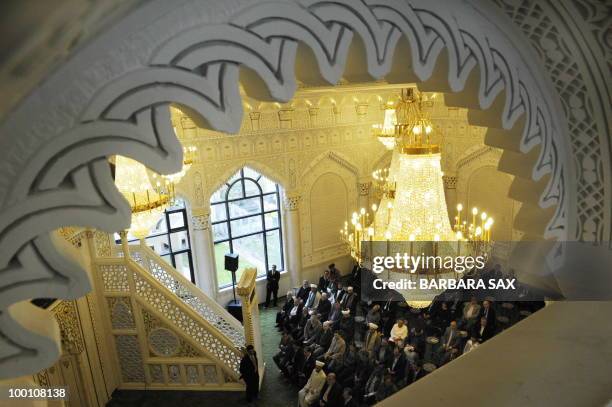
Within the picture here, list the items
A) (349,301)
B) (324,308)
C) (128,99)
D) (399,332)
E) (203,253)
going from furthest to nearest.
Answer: (203,253) < (349,301) < (324,308) < (399,332) < (128,99)

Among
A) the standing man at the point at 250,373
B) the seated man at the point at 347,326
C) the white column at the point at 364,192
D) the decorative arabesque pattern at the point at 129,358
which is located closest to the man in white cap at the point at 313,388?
the standing man at the point at 250,373

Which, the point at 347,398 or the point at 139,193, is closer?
the point at 139,193

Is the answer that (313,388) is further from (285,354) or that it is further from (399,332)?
(399,332)

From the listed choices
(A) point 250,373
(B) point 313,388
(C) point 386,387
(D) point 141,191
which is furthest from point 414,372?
(D) point 141,191

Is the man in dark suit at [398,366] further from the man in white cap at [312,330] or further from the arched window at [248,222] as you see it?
the arched window at [248,222]

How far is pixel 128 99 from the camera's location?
663 millimetres

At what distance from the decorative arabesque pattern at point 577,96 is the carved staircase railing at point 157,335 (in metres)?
6.20

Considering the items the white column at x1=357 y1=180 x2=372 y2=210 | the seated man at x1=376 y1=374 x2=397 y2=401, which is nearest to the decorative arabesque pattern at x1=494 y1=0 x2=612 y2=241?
the seated man at x1=376 y1=374 x2=397 y2=401

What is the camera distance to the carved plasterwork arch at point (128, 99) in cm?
62

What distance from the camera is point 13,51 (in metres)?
0.56

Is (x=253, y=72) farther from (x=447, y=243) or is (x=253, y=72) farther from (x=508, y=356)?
(x=447, y=243)

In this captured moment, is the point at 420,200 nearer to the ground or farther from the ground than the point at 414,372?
farther from the ground

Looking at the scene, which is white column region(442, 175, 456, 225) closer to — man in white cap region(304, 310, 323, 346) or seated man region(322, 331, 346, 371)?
man in white cap region(304, 310, 323, 346)

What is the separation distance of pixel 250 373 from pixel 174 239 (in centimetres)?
417
